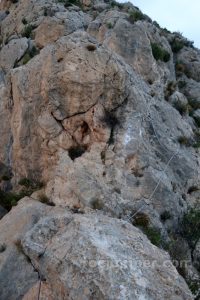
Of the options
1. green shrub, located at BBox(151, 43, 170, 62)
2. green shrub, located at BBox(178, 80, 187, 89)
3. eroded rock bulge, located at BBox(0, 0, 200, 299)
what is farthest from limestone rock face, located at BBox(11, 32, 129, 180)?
green shrub, located at BBox(178, 80, 187, 89)

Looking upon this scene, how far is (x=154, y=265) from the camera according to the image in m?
18.7

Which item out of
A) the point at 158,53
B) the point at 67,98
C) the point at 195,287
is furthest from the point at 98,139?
the point at 158,53

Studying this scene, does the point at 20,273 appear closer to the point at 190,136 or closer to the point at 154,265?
the point at 154,265

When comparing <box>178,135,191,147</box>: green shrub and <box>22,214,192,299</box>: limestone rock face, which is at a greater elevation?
<box>22,214,192,299</box>: limestone rock face

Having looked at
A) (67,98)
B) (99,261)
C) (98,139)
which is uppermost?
(99,261)

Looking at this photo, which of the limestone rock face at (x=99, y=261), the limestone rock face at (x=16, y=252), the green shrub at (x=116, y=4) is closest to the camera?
the limestone rock face at (x=99, y=261)

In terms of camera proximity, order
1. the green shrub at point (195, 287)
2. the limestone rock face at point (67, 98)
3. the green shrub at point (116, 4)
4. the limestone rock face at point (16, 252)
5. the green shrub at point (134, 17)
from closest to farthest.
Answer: the limestone rock face at point (16, 252)
the green shrub at point (195, 287)
the limestone rock face at point (67, 98)
the green shrub at point (134, 17)
the green shrub at point (116, 4)

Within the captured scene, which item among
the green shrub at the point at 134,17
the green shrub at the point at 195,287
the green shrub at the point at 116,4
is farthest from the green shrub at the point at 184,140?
the green shrub at the point at 116,4

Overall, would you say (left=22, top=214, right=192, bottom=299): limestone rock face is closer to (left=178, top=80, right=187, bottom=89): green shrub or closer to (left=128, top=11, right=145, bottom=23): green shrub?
(left=178, top=80, right=187, bottom=89): green shrub

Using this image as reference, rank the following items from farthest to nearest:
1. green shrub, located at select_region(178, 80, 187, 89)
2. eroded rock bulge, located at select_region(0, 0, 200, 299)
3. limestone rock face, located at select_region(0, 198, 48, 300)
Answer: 1. green shrub, located at select_region(178, 80, 187, 89)
2. eroded rock bulge, located at select_region(0, 0, 200, 299)
3. limestone rock face, located at select_region(0, 198, 48, 300)

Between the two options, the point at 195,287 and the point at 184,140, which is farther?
the point at 184,140

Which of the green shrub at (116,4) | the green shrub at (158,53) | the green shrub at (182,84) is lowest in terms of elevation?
the green shrub at (116,4)

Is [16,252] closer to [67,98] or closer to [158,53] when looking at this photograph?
[67,98]

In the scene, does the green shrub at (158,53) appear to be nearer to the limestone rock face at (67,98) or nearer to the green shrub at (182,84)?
the green shrub at (182,84)
